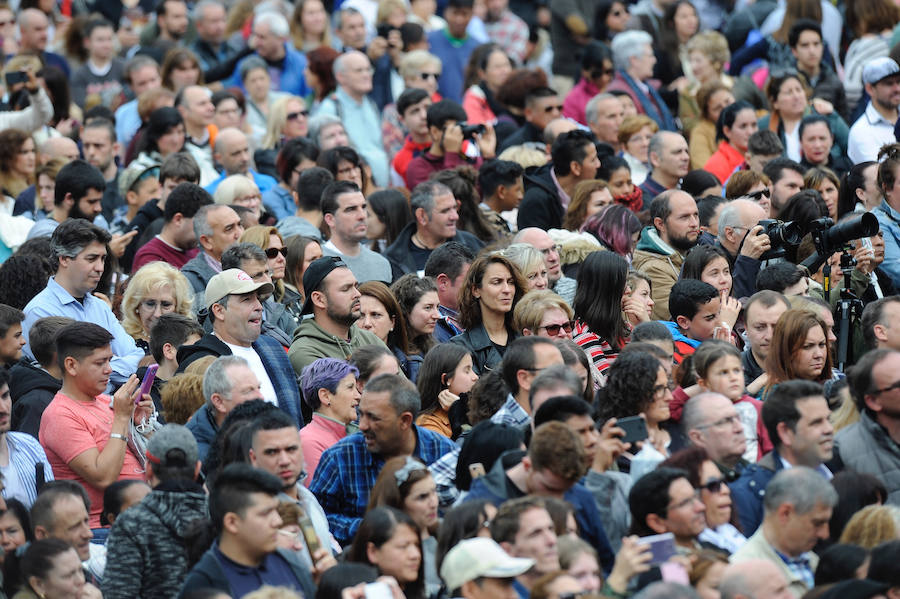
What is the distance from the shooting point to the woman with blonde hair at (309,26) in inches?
598

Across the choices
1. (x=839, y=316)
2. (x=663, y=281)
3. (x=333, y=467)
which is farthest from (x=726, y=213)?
(x=333, y=467)

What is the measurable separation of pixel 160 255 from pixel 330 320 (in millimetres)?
1632

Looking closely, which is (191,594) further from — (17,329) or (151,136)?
(151,136)

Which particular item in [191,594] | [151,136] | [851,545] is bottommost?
[151,136]

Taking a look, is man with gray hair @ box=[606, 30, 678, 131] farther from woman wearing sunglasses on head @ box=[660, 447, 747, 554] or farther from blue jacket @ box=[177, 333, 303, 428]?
woman wearing sunglasses on head @ box=[660, 447, 747, 554]

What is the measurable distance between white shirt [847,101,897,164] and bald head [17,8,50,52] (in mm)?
7074

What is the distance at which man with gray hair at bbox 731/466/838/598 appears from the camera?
6570 mm

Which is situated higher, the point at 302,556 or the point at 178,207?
the point at 302,556

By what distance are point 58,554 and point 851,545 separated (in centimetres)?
295

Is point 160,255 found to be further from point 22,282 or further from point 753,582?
point 753,582

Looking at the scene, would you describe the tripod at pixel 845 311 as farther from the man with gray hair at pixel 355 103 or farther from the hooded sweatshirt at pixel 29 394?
the man with gray hair at pixel 355 103

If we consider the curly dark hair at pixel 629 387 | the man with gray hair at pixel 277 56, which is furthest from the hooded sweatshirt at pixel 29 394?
the man with gray hair at pixel 277 56

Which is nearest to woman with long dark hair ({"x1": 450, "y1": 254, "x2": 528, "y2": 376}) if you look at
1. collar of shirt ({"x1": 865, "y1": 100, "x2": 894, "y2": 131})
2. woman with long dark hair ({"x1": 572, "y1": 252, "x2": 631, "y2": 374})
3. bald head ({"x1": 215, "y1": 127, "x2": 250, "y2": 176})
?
woman with long dark hair ({"x1": 572, "y1": 252, "x2": 631, "y2": 374})

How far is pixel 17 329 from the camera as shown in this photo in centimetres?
838
